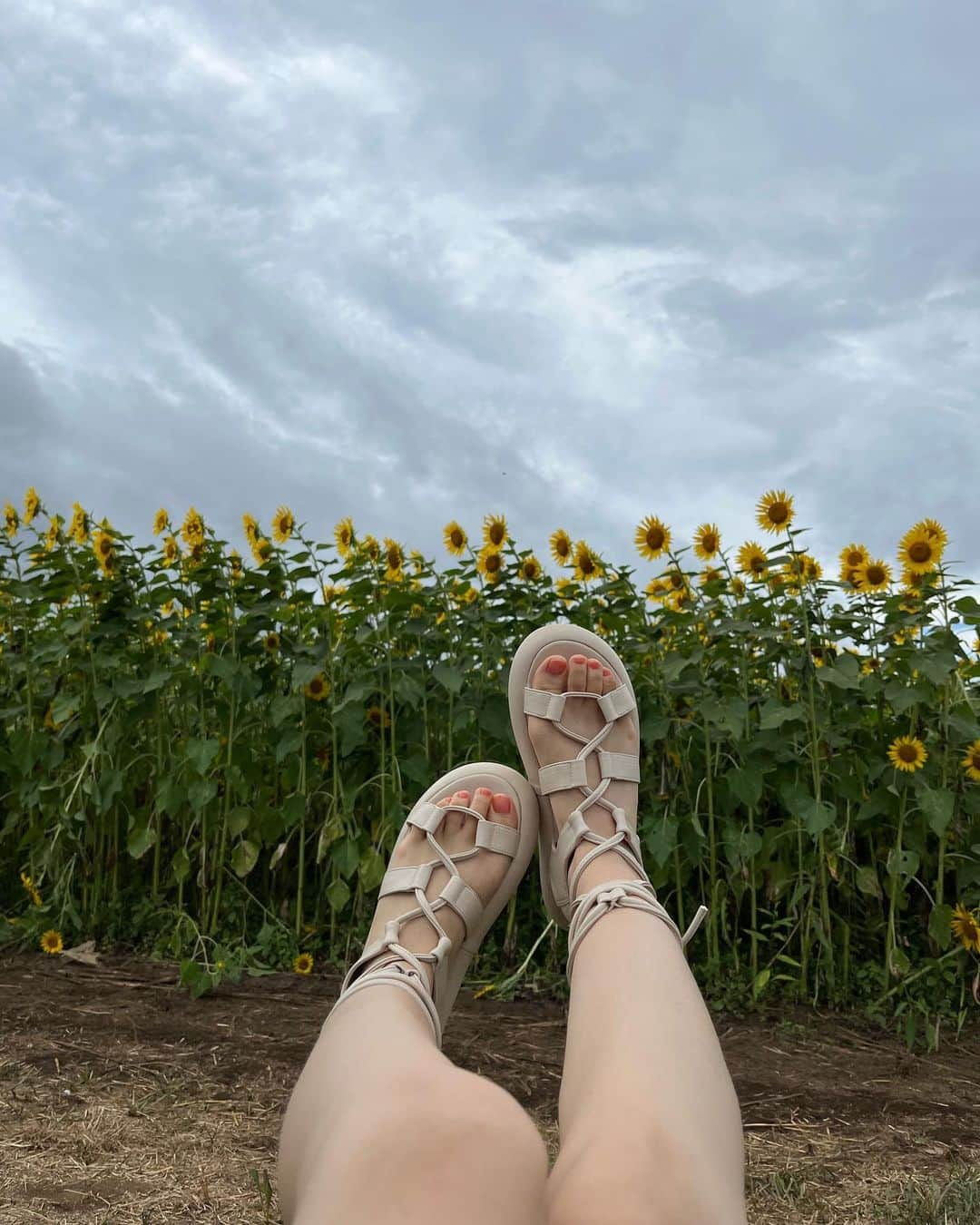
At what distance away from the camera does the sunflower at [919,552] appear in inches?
112

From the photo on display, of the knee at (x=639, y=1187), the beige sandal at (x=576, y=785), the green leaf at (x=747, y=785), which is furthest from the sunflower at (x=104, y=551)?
the knee at (x=639, y=1187)

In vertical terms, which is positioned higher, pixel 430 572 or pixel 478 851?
pixel 430 572

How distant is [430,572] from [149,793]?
48.3 inches

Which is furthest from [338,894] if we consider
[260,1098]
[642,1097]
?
[642,1097]

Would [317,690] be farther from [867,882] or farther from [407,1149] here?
[407,1149]

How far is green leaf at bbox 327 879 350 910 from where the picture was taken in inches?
111

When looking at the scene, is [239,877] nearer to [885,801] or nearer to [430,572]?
[430,572]

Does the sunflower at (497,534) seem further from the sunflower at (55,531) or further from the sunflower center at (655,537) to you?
the sunflower at (55,531)

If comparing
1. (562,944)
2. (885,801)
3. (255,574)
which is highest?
(255,574)

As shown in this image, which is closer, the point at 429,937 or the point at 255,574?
the point at 429,937

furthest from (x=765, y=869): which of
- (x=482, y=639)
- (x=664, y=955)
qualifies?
(x=664, y=955)

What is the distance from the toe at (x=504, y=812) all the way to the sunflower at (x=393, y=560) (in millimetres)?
1094

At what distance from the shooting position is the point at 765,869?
2750mm

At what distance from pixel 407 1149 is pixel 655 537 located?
A: 7.03ft
